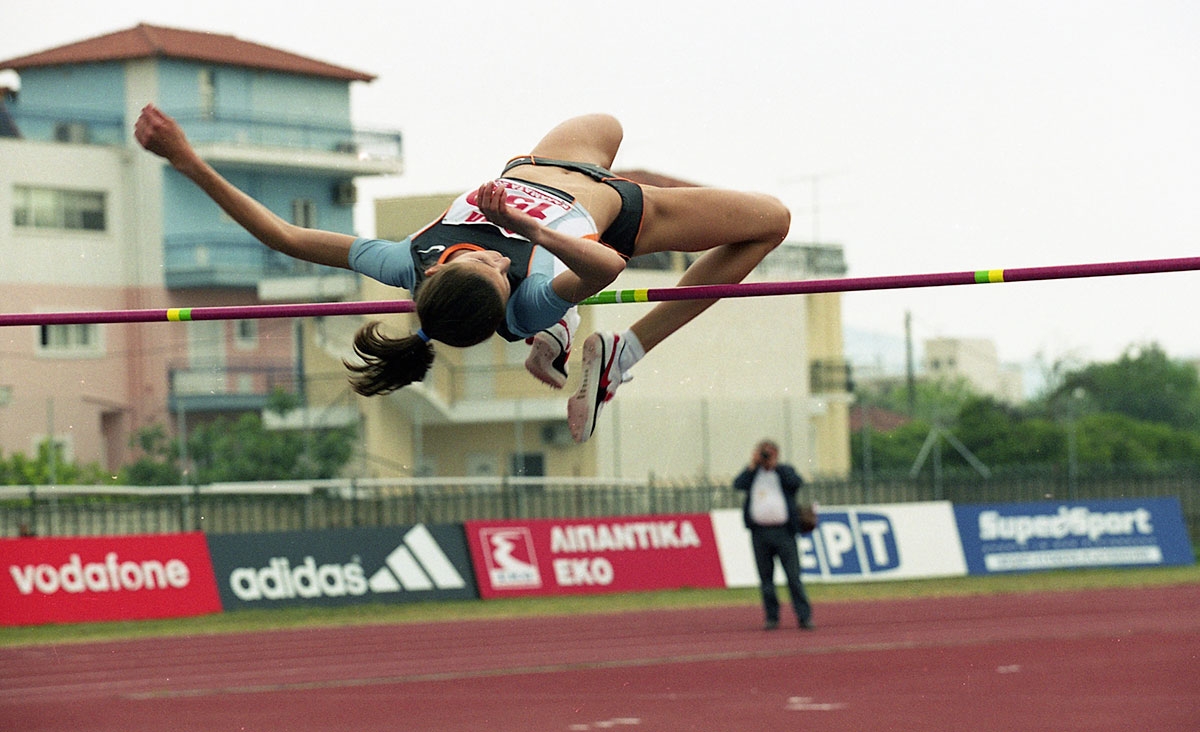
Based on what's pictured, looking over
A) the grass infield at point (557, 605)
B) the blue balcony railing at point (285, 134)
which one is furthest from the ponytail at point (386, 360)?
the blue balcony railing at point (285, 134)

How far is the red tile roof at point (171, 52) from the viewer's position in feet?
50.1

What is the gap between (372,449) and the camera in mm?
15078

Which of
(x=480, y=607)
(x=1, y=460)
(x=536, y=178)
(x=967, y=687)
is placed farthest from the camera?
(x=1, y=460)

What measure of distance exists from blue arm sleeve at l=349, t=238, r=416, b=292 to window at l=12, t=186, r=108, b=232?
40.5ft

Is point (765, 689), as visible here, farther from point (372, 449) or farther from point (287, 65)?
point (287, 65)

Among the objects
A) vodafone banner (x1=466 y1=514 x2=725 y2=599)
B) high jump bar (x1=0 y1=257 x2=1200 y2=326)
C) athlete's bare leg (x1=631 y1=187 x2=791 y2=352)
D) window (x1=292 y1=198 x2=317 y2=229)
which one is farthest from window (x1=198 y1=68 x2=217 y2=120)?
athlete's bare leg (x1=631 y1=187 x2=791 y2=352)

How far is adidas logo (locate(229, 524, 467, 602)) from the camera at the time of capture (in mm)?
12648

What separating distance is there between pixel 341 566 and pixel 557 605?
6.07ft

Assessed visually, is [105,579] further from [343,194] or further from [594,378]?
[594,378]

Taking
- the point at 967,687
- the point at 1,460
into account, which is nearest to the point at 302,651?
the point at 967,687

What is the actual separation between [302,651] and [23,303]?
16.2 feet

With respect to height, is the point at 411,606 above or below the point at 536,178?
below

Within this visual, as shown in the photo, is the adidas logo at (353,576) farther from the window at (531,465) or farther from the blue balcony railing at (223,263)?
the blue balcony railing at (223,263)

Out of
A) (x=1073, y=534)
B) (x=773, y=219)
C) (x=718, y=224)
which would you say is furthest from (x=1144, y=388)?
(x=718, y=224)
